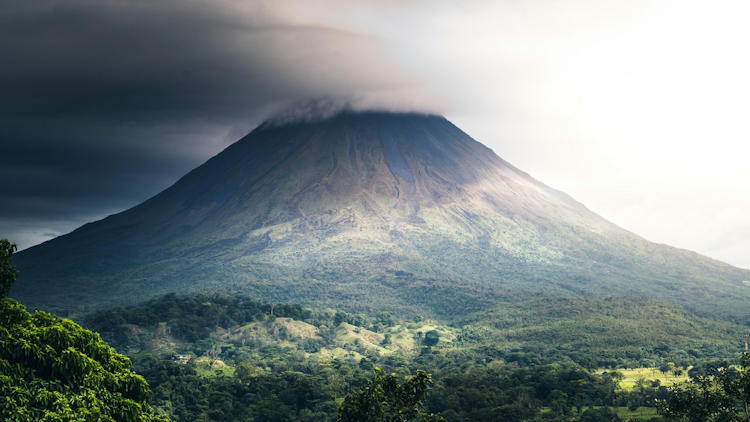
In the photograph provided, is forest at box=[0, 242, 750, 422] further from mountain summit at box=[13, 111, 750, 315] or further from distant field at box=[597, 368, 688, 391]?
mountain summit at box=[13, 111, 750, 315]

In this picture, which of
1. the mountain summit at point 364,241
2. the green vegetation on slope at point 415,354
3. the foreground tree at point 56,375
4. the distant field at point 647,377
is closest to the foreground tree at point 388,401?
the foreground tree at point 56,375

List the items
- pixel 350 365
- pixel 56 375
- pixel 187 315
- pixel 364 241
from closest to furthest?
pixel 56 375, pixel 350 365, pixel 187 315, pixel 364 241

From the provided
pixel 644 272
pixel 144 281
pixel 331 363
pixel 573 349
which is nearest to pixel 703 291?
pixel 644 272

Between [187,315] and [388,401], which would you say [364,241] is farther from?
[388,401]

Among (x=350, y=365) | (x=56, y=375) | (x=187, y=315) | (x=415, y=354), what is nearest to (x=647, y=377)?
(x=415, y=354)

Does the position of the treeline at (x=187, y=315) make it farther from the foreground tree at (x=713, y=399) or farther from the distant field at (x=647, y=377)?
the foreground tree at (x=713, y=399)
